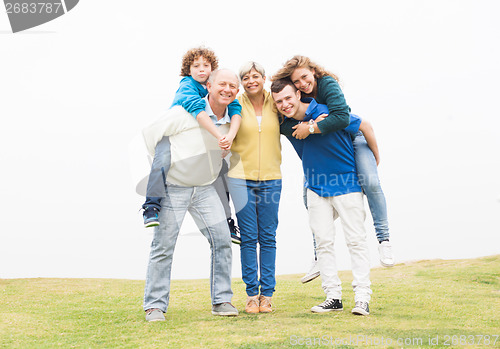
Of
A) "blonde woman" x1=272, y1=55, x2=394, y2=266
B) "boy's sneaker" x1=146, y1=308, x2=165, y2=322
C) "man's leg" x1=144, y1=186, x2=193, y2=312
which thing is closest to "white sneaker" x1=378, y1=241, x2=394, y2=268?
"blonde woman" x1=272, y1=55, x2=394, y2=266

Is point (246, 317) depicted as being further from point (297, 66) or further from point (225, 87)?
point (297, 66)

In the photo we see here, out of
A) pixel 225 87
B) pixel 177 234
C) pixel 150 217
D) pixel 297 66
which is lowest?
pixel 177 234

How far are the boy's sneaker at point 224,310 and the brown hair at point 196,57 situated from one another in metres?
1.98

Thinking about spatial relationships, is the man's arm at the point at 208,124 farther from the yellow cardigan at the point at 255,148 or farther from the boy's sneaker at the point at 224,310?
the boy's sneaker at the point at 224,310

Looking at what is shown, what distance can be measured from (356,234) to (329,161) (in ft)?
2.06

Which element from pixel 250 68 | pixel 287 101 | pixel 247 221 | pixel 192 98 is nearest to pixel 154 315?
pixel 247 221

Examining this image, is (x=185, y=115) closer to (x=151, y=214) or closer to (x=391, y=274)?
(x=151, y=214)

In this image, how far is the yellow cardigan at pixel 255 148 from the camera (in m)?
3.85

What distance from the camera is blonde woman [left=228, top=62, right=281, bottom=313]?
386 centimetres

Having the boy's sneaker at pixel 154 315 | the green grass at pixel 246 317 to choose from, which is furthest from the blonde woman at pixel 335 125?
the boy's sneaker at pixel 154 315

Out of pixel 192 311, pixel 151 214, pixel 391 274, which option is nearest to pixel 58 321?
pixel 192 311

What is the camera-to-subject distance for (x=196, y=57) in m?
3.99

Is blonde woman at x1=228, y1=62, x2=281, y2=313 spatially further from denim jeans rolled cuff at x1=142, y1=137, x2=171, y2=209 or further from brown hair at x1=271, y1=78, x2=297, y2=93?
denim jeans rolled cuff at x1=142, y1=137, x2=171, y2=209

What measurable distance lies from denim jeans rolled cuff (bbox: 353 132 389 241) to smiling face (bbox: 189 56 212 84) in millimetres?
1387
